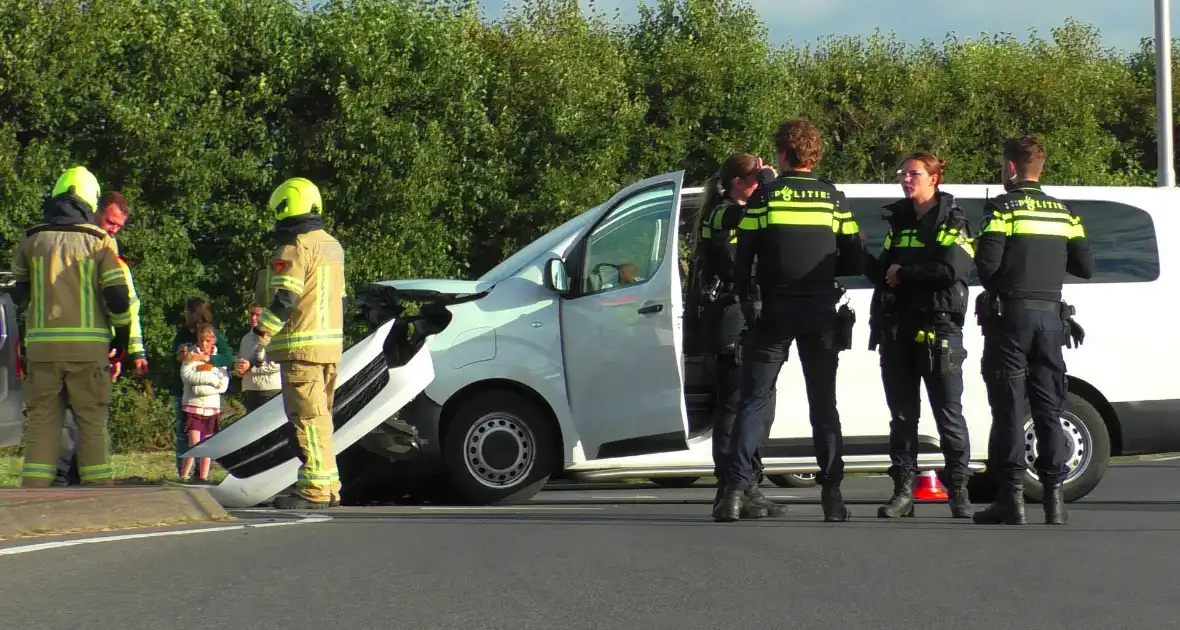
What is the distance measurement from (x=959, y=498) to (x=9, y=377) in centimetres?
527

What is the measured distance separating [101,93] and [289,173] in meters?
3.05

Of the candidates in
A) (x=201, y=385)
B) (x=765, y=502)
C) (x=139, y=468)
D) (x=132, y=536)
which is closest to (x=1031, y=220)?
(x=765, y=502)

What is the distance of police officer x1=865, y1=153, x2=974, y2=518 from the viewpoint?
27.1ft

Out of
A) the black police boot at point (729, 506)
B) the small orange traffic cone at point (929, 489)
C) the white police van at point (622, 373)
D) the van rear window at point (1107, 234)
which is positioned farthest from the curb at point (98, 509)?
the small orange traffic cone at point (929, 489)

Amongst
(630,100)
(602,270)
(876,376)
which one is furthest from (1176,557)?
(630,100)

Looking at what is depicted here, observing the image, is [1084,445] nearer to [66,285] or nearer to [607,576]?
[607,576]

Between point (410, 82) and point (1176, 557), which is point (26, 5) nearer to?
point (410, 82)

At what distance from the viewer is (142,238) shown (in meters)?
20.5

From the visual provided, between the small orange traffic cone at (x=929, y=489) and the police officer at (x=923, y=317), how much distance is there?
1517 mm

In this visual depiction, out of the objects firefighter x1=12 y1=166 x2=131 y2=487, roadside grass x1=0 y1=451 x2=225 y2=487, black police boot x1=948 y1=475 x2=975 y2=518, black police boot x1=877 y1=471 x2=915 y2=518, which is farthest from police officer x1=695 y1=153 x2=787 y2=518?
roadside grass x1=0 y1=451 x2=225 y2=487

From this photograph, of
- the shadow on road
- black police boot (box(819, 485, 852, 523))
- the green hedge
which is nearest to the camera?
the shadow on road

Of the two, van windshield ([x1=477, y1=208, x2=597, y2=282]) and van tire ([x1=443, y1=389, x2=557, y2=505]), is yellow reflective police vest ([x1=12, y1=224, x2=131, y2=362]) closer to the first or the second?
van tire ([x1=443, y1=389, x2=557, y2=505])

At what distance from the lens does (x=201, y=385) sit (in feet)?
43.0

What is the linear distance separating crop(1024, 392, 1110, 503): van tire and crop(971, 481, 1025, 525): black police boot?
1.87 meters
